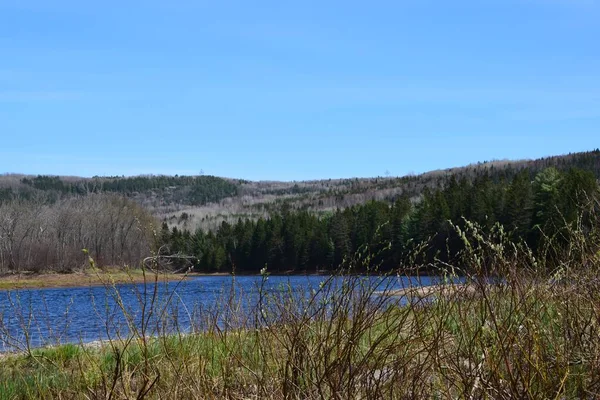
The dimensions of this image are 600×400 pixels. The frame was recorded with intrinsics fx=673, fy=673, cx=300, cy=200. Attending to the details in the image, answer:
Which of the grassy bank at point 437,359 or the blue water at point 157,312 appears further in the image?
the blue water at point 157,312

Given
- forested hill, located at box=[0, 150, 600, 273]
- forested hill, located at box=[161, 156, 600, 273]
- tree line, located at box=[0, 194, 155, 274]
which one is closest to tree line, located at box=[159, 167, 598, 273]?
forested hill, located at box=[161, 156, 600, 273]

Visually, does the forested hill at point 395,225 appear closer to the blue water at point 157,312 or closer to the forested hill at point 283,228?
the forested hill at point 283,228

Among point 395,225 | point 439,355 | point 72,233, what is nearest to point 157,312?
point 439,355

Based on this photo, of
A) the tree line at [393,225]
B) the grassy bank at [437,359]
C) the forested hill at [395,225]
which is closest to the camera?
the grassy bank at [437,359]

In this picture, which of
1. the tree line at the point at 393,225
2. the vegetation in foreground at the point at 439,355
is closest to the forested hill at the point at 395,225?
the tree line at the point at 393,225

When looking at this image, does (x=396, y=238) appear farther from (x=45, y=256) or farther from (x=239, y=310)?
(x=239, y=310)

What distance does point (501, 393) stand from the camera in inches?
110

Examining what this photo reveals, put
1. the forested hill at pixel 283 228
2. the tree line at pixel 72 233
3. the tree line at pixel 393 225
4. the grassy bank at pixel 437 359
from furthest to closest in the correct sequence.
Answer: the tree line at pixel 72 233 → the forested hill at pixel 283 228 → the tree line at pixel 393 225 → the grassy bank at pixel 437 359

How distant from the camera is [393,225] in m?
70.9

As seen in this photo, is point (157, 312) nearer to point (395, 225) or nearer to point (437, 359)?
point (437, 359)

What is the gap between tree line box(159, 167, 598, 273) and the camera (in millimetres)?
53062

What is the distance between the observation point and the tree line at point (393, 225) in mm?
53062

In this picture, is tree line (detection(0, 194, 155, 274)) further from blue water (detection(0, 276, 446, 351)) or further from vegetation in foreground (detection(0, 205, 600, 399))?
vegetation in foreground (detection(0, 205, 600, 399))

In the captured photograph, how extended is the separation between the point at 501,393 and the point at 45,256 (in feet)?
231
